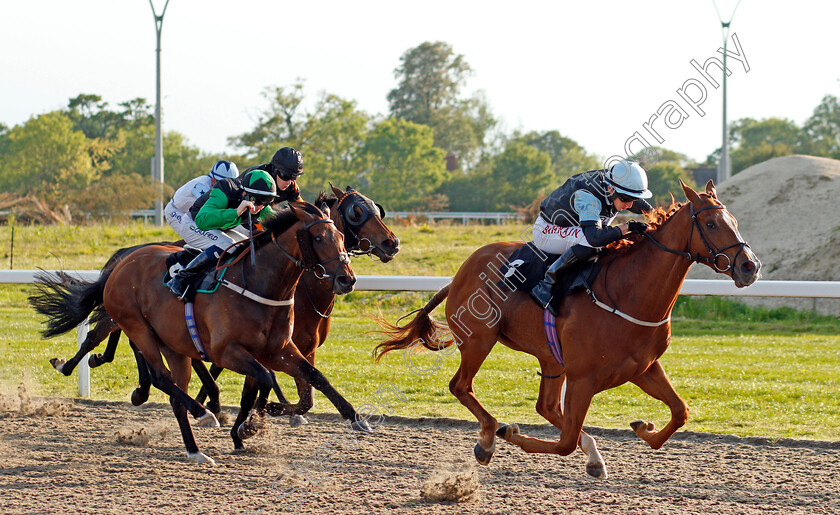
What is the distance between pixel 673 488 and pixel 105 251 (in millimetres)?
14941

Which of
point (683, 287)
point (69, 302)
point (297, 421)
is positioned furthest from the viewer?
point (683, 287)

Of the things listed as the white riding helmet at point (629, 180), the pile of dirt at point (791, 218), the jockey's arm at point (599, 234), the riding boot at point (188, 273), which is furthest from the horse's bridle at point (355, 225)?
the pile of dirt at point (791, 218)

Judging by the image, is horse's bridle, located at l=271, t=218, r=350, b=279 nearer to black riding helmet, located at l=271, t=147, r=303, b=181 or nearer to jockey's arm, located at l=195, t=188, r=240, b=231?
jockey's arm, located at l=195, t=188, r=240, b=231

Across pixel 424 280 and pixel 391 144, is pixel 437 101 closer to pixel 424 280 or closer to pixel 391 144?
pixel 391 144

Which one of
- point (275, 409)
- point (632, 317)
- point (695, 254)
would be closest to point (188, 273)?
point (275, 409)

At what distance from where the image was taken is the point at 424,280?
710 centimetres

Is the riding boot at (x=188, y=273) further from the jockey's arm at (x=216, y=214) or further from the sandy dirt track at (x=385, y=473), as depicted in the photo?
the sandy dirt track at (x=385, y=473)

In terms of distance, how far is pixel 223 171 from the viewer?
578cm

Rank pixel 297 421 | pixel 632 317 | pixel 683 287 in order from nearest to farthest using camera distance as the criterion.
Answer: pixel 632 317 → pixel 297 421 → pixel 683 287

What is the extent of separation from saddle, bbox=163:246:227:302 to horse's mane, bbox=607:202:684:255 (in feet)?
7.37

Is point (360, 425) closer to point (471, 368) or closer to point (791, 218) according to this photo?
point (471, 368)

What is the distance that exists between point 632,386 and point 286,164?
154 inches

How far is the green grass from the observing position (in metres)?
6.36

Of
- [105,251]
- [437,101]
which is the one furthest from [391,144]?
[105,251]
